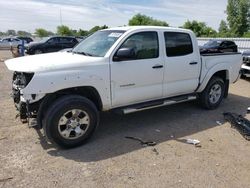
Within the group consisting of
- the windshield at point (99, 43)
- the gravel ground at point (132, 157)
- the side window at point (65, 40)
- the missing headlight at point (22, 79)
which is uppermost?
the side window at point (65, 40)

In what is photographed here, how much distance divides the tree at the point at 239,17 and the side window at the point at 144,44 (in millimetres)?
60452

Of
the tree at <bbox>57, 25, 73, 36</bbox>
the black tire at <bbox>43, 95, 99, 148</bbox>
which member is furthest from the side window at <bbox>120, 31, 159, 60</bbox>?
the tree at <bbox>57, 25, 73, 36</bbox>

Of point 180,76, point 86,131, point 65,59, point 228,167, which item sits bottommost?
point 228,167

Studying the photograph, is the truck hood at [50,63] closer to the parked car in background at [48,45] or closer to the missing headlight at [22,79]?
the missing headlight at [22,79]

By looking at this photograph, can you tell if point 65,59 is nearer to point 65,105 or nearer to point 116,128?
point 65,105

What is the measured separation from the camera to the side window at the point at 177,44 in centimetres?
571

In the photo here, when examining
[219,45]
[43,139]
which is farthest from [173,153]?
[219,45]

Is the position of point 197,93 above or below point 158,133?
above

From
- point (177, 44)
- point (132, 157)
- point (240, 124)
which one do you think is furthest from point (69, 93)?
point (240, 124)

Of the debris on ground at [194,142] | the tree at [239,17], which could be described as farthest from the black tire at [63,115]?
the tree at [239,17]

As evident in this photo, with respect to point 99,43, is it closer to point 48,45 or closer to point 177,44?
point 177,44

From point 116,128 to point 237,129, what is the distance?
2397 millimetres

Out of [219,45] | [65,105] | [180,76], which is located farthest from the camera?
[219,45]

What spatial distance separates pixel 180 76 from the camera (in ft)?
19.5
